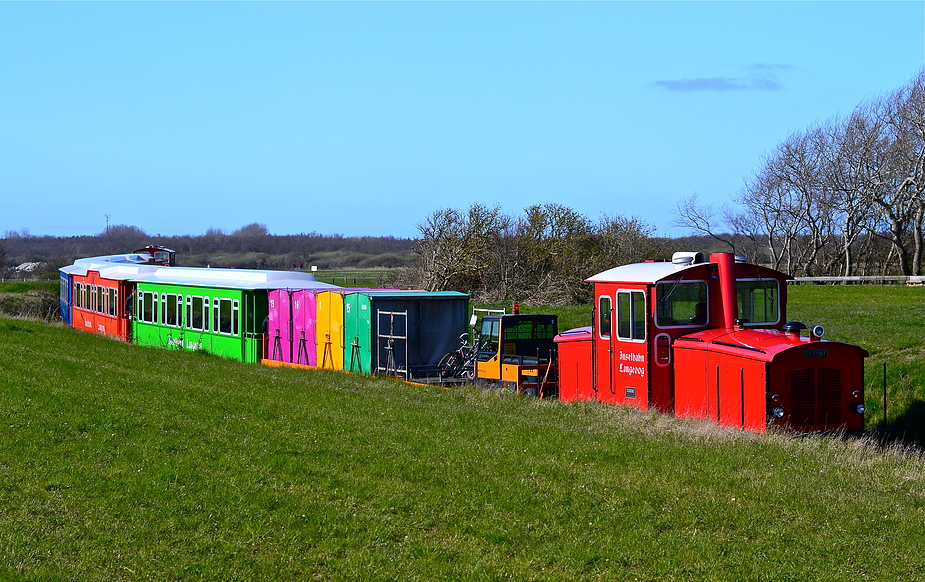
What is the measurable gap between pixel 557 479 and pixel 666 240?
47.2 meters

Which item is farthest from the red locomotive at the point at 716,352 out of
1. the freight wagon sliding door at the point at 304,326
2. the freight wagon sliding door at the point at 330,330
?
the freight wagon sliding door at the point at 304,326

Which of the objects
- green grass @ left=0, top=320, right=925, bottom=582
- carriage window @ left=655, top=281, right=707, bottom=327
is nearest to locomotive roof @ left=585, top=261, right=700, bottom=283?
carriage window @ left=655, top=281, right=707, bottom=327

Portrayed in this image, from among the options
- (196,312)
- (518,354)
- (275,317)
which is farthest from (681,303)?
(196,312)

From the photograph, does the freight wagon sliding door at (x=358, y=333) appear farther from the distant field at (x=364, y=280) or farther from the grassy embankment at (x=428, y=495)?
the distant field at (x=364, y=280)

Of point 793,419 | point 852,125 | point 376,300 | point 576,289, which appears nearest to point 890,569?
point 793,419

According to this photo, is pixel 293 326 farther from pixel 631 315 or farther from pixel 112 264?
pixel 112 264

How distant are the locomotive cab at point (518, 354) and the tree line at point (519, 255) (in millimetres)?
24893

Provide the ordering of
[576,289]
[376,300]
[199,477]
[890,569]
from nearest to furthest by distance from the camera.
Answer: [890,569], [199,477], [376,300], [576,289]

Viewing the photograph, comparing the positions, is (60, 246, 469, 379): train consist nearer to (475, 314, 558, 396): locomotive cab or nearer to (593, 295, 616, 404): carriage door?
(475, 314, 558, 396): locomotive cab

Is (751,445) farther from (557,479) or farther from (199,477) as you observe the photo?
(199,477)

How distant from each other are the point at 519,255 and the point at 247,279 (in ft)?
78.0

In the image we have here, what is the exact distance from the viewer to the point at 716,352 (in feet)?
47.8

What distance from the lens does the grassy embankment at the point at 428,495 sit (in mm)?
7590

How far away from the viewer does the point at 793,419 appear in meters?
13.8
